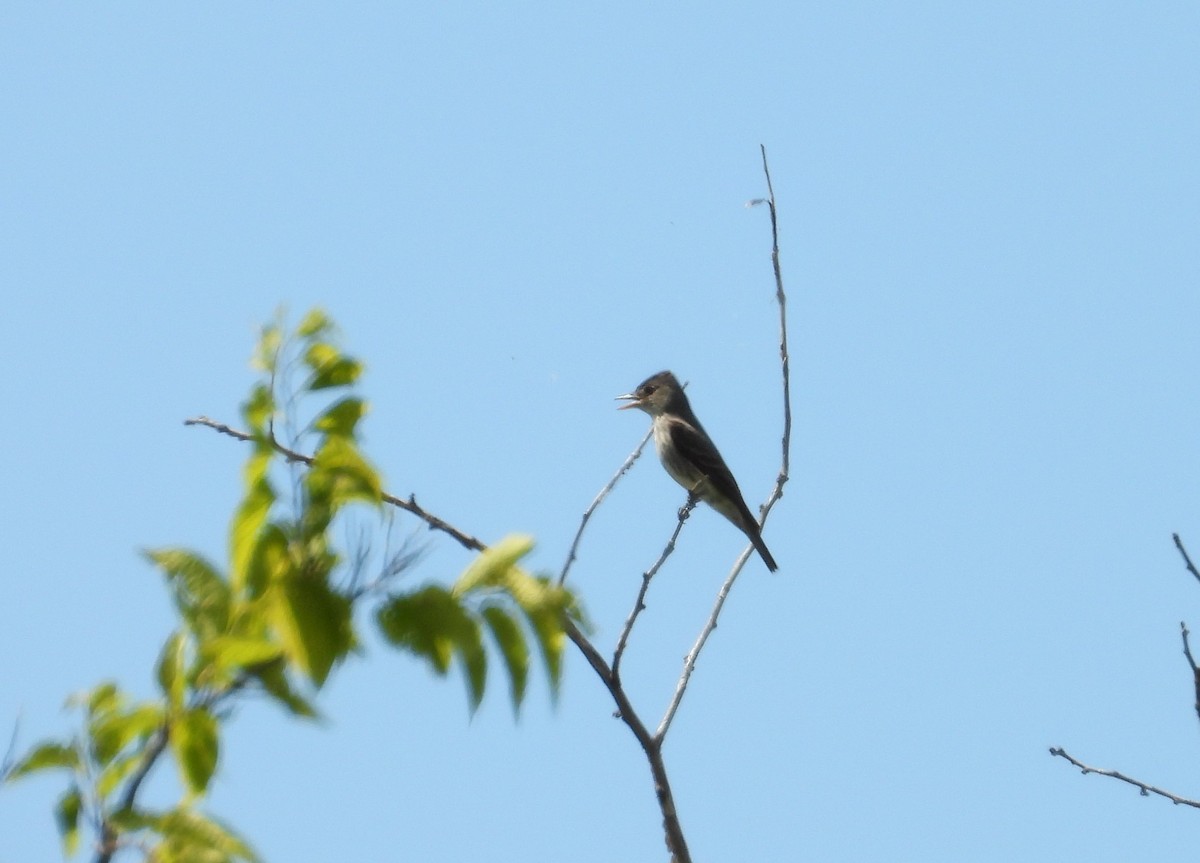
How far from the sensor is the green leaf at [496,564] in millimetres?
2303

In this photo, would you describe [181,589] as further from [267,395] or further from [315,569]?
[267,395]

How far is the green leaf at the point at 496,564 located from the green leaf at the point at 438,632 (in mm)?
51

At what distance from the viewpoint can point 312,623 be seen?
2148 millimetres

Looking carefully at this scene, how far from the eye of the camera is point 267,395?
8.32ft

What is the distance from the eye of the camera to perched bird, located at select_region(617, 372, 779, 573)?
13742 millimetres

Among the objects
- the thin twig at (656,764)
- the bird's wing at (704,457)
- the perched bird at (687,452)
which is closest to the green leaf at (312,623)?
the thin twig at (656,764)

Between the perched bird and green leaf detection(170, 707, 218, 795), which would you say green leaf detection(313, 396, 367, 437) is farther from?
the perched bird

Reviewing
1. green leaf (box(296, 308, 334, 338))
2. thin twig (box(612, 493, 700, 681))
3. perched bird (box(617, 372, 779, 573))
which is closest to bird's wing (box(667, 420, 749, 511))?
perched bird (box(617, 372, 779, 573))

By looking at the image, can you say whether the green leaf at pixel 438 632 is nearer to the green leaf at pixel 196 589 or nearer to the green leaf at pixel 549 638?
the green leaf at pixel 549 638

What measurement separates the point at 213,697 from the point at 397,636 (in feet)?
0.91

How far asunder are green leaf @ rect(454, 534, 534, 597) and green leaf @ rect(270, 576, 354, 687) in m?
0.19

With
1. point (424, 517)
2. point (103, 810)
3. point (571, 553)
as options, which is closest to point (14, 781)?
point (103, 810)

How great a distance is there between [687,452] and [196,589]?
1218 cm

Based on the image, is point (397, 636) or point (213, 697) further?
point (397, 636)
